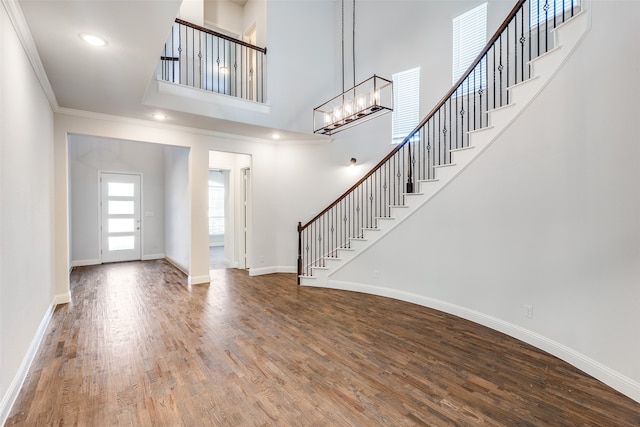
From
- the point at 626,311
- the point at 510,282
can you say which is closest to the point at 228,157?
the point at 510,282

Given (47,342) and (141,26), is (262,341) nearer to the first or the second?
(47,342)

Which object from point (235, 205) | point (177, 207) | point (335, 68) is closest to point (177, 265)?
point (177, 207)

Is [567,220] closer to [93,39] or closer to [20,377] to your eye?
[93,39]

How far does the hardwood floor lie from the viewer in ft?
6.68

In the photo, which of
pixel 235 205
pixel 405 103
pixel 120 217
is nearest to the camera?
pixel 405 103

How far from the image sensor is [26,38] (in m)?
2.46

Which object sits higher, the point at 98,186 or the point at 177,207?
the point at 98,186

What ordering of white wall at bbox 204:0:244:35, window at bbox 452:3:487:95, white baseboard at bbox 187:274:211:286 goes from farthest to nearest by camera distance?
white wall at bbox 204:0:244:35 → white baseboard at bbox 187:274:211:286 → window at bbox 452:3:487:95

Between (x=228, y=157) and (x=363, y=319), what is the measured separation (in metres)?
4.97

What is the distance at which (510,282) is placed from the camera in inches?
128

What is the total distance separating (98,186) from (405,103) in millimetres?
7395

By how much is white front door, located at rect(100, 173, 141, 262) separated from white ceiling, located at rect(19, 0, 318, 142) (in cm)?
394

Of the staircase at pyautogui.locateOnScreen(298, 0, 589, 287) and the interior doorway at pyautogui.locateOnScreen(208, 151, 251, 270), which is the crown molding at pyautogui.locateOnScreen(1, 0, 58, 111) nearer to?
the interior doorway at pyautogui.locateOnScreen(208, 151, 251, 270)

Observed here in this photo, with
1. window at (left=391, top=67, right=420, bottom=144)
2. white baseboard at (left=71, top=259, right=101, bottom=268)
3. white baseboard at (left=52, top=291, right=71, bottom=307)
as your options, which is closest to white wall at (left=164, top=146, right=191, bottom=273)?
white baseboard at (left=71, top=259, right=101, bottom=268)
